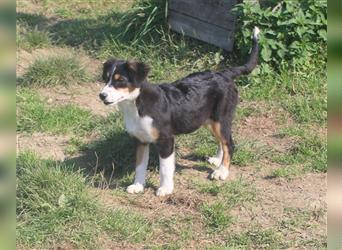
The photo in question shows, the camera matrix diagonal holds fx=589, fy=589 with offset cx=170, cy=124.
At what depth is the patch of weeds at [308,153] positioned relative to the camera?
17.1 ft

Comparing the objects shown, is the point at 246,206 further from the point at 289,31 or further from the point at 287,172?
the point at 289,31

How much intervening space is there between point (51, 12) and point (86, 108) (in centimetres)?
354

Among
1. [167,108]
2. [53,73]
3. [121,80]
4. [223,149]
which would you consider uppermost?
[121,80]

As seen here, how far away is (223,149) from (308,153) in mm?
834

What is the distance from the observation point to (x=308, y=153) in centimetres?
540

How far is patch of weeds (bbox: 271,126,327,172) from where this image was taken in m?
5.23

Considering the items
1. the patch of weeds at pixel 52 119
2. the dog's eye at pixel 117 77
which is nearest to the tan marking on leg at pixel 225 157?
the dog's eye at pixel 117 77

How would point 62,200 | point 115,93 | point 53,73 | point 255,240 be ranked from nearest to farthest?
point 255,240 → point 62,200 → point 115,93 → point 53,73

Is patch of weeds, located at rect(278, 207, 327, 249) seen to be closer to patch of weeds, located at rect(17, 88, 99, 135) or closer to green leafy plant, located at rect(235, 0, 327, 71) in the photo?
patch of weeds, located at rect(17, 88, 99, 135)

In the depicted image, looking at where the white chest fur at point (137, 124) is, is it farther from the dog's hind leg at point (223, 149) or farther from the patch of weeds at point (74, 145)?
the patch of weeds at point (74, 145)

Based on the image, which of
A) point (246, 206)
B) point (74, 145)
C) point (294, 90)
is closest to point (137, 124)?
point (246, 206)

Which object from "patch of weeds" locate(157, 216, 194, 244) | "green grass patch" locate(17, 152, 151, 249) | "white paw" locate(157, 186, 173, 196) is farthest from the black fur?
"green grass patch" locate(17, 152, 151, 249)

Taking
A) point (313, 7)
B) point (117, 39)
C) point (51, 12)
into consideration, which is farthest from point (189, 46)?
point (51, 12)

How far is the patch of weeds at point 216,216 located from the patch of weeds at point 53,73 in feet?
10.4
